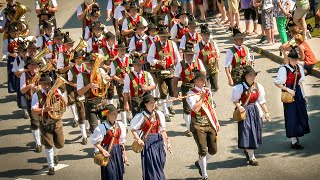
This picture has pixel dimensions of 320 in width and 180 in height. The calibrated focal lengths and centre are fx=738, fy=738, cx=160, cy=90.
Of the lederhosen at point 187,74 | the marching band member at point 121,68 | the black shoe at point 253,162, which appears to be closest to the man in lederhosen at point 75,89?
the marching band member at point 121,68

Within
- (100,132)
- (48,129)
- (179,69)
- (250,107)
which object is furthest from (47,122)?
(250,107)

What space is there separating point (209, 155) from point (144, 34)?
Result: 5.71 metres

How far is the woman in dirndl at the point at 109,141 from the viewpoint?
43.3 feet

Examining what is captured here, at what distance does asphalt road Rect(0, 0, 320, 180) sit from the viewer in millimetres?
14680

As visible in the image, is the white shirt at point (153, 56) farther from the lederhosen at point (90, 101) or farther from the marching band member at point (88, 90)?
the lederhosen at point (90, 101)

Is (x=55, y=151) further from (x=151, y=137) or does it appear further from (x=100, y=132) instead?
(x=151, y=137)

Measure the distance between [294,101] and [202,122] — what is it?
2.44 metres

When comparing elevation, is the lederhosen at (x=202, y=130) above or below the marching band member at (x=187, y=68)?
below

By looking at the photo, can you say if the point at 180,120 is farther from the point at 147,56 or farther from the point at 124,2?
the point at 124,2

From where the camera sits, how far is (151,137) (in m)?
13.5

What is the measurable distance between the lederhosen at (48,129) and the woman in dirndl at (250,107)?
373 centimetres

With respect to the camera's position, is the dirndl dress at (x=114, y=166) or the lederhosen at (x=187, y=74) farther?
the lederhosen at (x=187, y=74)

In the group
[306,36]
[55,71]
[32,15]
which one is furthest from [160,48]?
[32,15]

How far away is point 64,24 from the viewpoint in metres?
28.4
